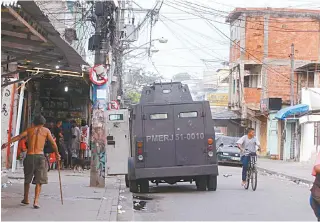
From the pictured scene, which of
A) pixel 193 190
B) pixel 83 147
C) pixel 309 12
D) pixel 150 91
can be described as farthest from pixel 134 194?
pixel 309 12

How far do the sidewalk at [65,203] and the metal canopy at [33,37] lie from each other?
2.90 metres

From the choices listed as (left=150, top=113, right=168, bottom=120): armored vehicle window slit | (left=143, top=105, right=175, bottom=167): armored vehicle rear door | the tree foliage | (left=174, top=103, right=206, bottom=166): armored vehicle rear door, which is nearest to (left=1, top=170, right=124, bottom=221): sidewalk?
(left=143, top=105, right=175, bottom=167): armored vehicle rear door

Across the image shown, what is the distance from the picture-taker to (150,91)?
61.3ft

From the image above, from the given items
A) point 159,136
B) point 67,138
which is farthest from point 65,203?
point 67,138

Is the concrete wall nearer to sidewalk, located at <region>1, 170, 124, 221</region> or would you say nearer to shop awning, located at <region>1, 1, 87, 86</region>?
sidewalk, located at <region>1, 170, 124, 221</region>

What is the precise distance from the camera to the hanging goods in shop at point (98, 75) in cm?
1580

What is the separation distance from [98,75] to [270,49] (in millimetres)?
31995

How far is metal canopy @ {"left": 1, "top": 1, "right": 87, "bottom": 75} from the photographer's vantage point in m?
8.29

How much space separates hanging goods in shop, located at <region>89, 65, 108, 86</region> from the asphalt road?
327 cm

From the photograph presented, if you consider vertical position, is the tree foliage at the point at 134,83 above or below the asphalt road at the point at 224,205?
above

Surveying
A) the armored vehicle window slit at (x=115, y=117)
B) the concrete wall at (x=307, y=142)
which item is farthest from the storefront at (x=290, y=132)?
the armored vehicle window slit at (x=115, y=117)

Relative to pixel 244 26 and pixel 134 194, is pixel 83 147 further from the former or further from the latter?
pixel 244 26

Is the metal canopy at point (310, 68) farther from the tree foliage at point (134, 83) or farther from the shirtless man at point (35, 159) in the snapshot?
the shirtless man at point (35, 159)

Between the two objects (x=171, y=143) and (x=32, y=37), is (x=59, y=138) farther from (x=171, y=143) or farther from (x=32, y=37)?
(x=32, y=37)
